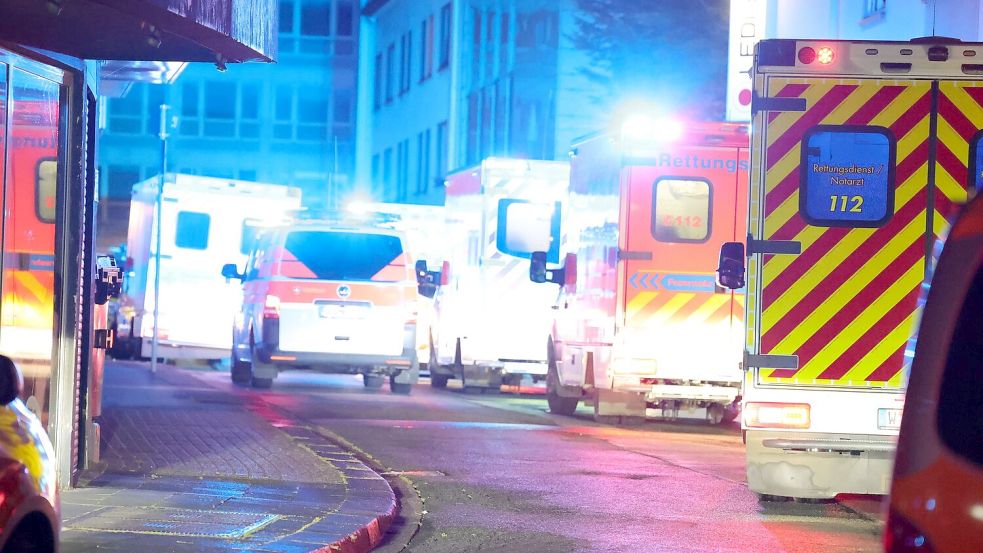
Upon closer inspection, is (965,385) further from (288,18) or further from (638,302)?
(288,18)

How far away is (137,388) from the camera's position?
21.1m

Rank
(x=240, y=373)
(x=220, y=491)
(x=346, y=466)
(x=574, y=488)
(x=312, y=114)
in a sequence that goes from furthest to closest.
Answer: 1. (x=312, y=114)
2. (x=240, y=373)
3. (x=346, y=466)
4. (x=574, y=488)
5. (x=220, y=491)

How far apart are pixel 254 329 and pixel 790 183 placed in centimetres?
1283

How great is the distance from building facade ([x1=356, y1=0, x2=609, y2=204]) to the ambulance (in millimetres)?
30023

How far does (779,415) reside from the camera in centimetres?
1098

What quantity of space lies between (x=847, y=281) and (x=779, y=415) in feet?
3.15

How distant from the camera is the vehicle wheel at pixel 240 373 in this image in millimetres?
24308

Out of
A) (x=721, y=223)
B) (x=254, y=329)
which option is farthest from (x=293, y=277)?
(x=721, y=223)

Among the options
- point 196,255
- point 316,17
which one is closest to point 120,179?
point 316,17

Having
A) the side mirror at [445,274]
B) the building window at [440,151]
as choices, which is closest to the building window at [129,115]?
the building window at [440,151]

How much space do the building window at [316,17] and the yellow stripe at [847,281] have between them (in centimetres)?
5768

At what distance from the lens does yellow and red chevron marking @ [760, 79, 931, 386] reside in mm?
11172

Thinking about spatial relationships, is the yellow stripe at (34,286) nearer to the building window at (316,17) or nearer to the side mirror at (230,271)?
the side mirror at (230,271)

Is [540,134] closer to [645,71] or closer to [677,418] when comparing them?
[645,71]
